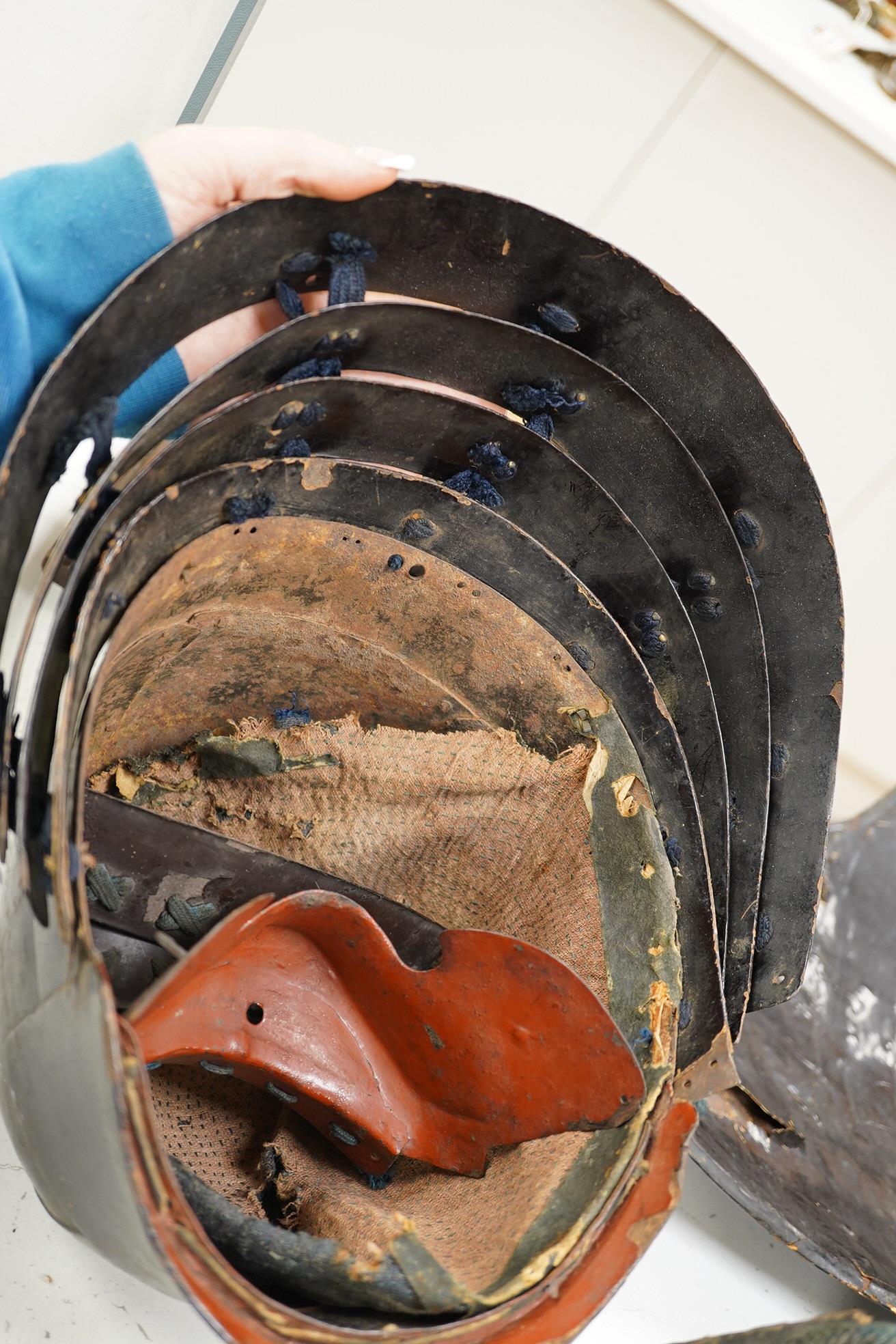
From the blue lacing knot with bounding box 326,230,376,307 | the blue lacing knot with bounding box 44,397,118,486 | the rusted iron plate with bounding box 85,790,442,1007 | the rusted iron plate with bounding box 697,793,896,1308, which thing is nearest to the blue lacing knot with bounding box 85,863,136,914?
the rusted iron plate with bounding box 85,790,442,1007

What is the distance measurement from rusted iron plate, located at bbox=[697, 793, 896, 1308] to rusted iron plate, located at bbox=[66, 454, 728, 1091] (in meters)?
0.18

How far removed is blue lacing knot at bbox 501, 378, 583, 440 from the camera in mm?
625

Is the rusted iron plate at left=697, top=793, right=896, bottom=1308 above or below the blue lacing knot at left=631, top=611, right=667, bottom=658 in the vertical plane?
below

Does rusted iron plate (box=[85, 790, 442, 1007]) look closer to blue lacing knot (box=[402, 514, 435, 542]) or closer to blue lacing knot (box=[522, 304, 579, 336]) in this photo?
blue lacing knot (box=[402, 514, 435, 542])

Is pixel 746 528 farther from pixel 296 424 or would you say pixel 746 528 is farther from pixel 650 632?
pixel 296 424

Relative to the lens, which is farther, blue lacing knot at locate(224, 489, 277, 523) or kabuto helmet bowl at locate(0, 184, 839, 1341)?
blue lacing knot at locate(224, 489, 277, 523)

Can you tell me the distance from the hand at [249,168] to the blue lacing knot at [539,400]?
13cm

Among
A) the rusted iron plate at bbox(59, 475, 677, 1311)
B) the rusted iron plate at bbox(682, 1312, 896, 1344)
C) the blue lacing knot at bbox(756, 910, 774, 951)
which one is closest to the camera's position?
the rusted iron plate at bbox(682, 1312, 896, 1344)

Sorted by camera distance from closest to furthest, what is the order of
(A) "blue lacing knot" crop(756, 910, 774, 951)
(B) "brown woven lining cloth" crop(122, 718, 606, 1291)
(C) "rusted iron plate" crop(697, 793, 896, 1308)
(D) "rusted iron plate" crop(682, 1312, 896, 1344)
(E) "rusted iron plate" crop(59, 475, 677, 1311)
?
(D) "rusted iron plate" crop(682, 1312, 896, 1344) → (E) "rusted iron plate" crop(59, 475, 677, 1311) → (B) "brown woven lining cloth" crop(122, 718, 606, 1291) → (A) "blue lacing knot" crop(756, 910, 774, 951) → (C) "rusted iron plate" crop(697, 793, 896, 1308)

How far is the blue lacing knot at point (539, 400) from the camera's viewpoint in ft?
2.05

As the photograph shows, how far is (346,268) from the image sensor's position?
0.56 meters

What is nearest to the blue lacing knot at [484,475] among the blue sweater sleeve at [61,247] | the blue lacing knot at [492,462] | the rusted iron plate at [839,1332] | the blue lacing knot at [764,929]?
the blue lacing knot at [492,462]

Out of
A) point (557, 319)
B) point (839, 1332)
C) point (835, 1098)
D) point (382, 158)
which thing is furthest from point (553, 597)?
point (835, 1098)

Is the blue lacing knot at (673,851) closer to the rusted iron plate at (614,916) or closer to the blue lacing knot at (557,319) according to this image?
the rusted iron plate at (614,916)
